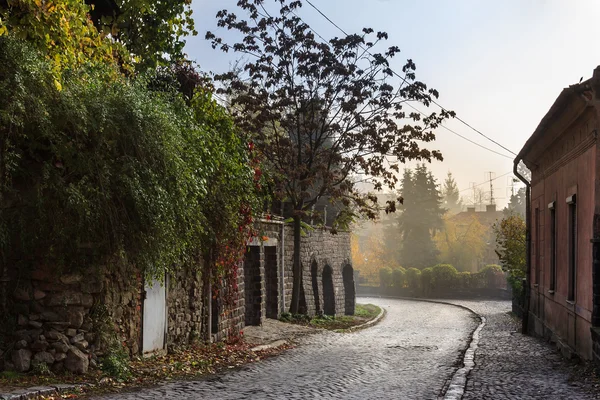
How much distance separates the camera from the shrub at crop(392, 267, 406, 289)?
55406 mm

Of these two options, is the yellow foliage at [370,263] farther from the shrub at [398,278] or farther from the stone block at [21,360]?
the stone block at [21,360]

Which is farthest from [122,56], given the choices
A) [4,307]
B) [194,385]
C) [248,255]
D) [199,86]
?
[248,255]

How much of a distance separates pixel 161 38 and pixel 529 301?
11.8 meters

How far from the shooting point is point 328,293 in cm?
3225

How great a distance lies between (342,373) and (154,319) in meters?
3.14

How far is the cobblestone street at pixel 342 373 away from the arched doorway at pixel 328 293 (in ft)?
42.4

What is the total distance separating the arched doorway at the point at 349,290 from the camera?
116ft

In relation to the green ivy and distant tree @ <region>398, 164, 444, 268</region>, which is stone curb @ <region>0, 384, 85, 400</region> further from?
distant tree @ <region>398, 164, 444, 268</region>

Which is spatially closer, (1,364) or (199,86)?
(1,364)

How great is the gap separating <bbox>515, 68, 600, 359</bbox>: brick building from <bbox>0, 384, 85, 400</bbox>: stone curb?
286 inches

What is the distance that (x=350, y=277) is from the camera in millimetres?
36094

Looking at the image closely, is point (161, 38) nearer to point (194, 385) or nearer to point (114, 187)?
Result: point (114, 187)

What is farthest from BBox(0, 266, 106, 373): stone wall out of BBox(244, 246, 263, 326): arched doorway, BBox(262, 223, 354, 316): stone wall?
BBox(262, 223, 354, 316): stone wall

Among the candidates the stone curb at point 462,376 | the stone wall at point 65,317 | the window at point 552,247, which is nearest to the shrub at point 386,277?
the stone curb at point 462,376
